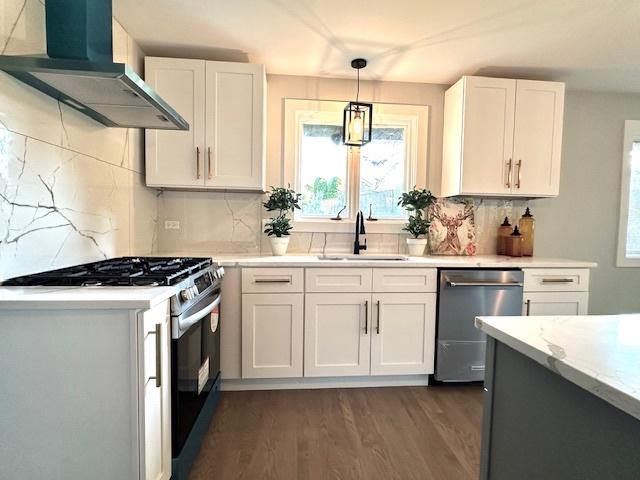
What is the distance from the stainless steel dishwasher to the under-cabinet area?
2.5 inches

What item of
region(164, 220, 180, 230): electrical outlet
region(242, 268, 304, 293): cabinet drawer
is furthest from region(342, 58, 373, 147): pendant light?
region(164, 220, 180, 230): electrical outlet

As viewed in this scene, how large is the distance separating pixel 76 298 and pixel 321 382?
1746 millimetres

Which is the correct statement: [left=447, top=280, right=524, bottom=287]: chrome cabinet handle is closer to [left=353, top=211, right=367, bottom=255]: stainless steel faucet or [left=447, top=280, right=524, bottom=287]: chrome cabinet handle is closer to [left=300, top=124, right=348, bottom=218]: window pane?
[left=353, top=211, right=367, bottom=255]: stainless steel faucet

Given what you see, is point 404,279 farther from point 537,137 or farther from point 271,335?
point 537,137

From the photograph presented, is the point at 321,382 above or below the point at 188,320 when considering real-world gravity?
below

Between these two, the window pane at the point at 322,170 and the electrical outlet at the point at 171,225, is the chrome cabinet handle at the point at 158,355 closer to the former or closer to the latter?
the electrical outlet at the point at 171,225

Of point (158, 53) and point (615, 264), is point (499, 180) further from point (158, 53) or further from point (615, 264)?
point (158, 53)

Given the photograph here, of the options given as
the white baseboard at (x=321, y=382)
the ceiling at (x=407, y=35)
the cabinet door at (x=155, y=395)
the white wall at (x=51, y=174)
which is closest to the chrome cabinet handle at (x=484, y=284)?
the white baseboard at (x=321, y=382)

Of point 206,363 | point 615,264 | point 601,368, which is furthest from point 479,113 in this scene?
point 206,363

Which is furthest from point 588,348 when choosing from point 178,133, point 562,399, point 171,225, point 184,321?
point 171,225

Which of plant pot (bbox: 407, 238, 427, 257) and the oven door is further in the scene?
plant pot (bbox: 407, 238, 427, 257)

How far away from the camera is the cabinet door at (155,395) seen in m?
1.15

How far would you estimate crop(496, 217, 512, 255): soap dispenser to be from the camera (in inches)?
115

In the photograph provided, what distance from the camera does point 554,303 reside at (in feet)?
8.16
